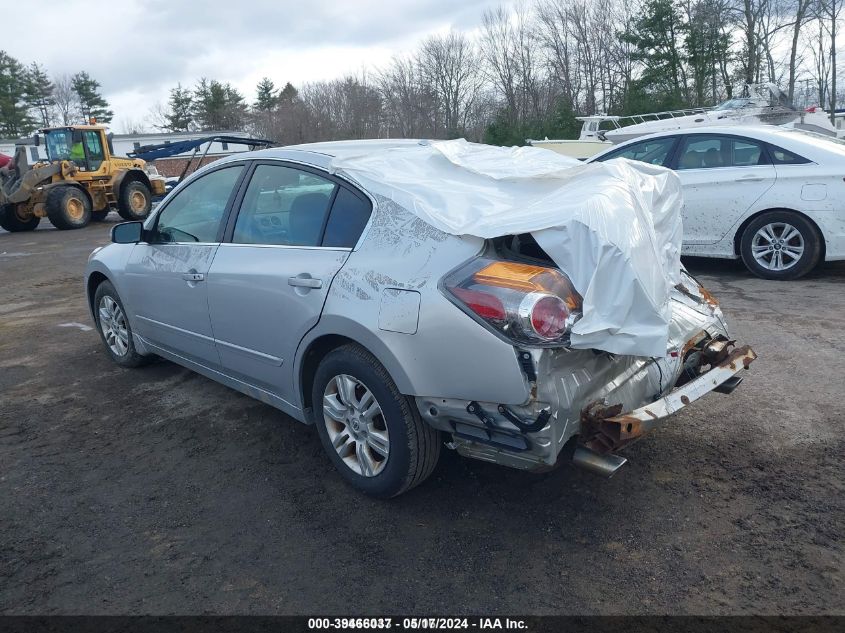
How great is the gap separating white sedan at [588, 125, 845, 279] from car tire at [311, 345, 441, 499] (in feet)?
15.4

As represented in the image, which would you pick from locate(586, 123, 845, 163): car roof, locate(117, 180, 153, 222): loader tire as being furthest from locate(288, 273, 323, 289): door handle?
locate(117, 180, 153, 222): loader tire

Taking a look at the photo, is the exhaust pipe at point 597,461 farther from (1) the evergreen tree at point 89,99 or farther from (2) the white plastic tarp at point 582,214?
(1) the evergreen tree at point 89,99

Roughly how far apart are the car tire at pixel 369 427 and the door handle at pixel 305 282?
32cm

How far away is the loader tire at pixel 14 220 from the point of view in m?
18.0

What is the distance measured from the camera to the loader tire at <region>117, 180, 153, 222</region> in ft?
63.0

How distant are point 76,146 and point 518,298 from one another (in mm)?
20098

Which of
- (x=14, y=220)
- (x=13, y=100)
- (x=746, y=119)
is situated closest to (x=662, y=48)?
(x=746, y=119)

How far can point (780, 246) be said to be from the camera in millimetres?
6902

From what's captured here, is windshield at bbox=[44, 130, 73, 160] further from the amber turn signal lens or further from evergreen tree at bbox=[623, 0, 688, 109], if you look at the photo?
evergreen tree at bbox=[623, 0, 688, 109]

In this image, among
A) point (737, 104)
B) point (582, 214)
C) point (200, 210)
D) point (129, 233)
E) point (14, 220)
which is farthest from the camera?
point (14, 220)

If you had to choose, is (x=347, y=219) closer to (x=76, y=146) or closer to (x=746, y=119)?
(x=746, y=119)

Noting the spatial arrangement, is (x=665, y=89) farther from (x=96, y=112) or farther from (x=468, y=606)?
(x=96, y=112)

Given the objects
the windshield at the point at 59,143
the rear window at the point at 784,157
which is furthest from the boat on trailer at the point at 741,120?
the windshield at the point at 59,143

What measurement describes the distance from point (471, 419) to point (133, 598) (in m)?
1.48
